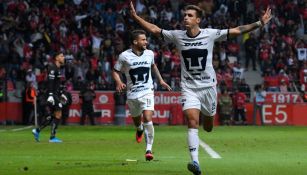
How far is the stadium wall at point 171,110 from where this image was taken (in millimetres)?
36750

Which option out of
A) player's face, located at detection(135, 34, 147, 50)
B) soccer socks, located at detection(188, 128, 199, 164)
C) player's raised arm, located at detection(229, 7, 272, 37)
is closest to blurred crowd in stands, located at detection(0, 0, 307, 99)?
player's face, located at detection(135, 34, 147, 50)

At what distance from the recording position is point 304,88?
37.5 meters

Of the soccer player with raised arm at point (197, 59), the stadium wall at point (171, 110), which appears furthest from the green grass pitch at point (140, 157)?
the stadium wall at point (171, 110)

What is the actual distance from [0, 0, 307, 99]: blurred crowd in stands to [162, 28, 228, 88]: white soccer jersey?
23.6 m

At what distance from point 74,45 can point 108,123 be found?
16.4ft

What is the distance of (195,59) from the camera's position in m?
13.7

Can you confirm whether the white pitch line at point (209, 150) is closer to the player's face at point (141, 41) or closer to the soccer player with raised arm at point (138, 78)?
the soccer player with raised arm at point (138, 78)

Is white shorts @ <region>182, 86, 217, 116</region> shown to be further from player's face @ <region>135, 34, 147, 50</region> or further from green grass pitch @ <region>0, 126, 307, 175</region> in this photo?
player's face @ <region>135, 34, 147, 50</region>

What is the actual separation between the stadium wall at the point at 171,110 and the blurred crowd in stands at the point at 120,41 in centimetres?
52

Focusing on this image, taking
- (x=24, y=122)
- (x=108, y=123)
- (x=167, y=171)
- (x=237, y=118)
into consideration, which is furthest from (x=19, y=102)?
(x=167, y=171)

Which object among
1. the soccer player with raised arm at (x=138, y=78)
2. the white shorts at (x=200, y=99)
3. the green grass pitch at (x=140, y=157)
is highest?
the soccer player with raised arm at (x=138, y=78)

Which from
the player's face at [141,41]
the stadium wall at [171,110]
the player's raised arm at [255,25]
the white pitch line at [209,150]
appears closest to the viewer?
the player's raised arm at [255,25]

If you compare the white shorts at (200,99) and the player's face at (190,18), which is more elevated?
the player's face at (190,18)

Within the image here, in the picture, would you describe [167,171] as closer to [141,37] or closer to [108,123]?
[141,37]
